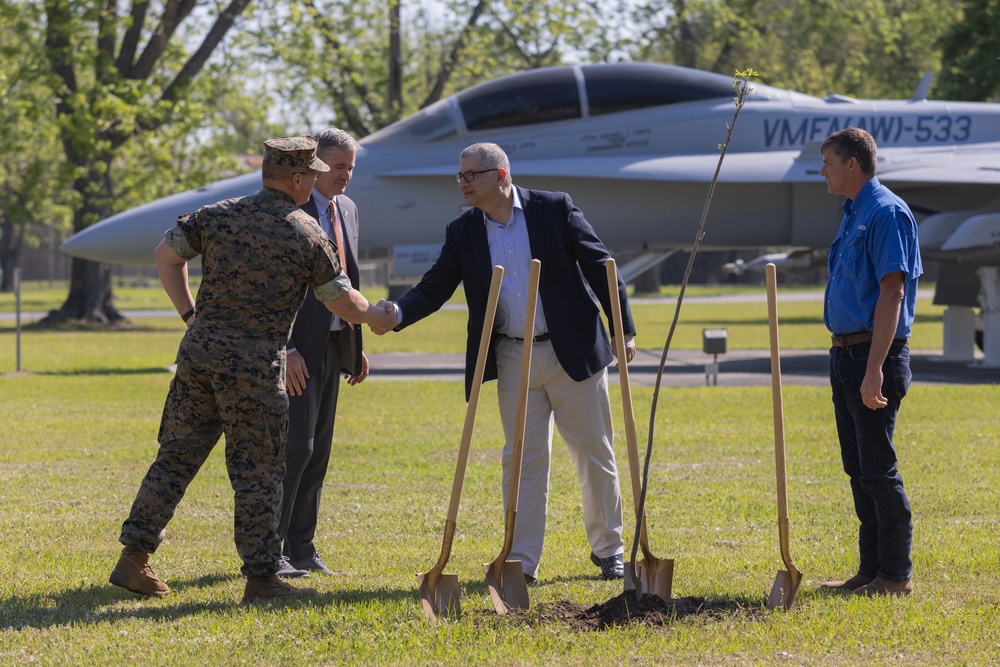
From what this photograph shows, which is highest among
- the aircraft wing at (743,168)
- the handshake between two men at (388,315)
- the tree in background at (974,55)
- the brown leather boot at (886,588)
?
the tree in background at (974,55)

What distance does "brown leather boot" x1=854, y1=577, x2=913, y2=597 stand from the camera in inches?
223

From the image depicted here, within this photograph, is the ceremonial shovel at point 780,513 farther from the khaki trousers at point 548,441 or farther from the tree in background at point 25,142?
the tree in background at point 25,142

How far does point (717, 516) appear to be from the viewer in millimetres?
7730

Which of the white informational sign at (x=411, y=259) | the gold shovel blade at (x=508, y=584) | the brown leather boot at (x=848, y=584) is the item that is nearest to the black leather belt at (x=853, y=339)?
the brown leather boot at (x=848, y=584)

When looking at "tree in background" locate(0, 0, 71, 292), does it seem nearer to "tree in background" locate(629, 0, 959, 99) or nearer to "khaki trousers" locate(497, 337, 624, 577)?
"tree in background" locate(629, 0, 959, 99)

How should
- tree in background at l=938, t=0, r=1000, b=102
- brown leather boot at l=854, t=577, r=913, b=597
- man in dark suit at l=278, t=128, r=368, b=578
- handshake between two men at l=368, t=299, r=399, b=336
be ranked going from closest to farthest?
brown leather boot at l=854, t=577, r=913, b=597, handshake between two men at l=368, t=299, r=399, b=336, man in dark suit at l=278, t=128, r=368, b=578, tree in background at l=938, t=0, r=1000, b=102

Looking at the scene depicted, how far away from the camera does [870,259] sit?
571 centimetres

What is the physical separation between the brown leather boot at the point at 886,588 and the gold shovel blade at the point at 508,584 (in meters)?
1.48

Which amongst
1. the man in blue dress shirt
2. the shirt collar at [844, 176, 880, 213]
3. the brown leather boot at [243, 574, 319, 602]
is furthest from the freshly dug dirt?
the shirt collar at [844, 176, 880, 213]

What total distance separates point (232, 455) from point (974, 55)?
106ft

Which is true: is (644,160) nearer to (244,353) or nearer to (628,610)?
(244,353)

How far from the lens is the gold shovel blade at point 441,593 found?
539 centimetres

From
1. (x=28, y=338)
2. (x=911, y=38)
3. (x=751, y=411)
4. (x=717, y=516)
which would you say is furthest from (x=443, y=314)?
(x=717, y=516)

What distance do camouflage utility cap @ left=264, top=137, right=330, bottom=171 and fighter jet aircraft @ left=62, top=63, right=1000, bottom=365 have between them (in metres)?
10.7
